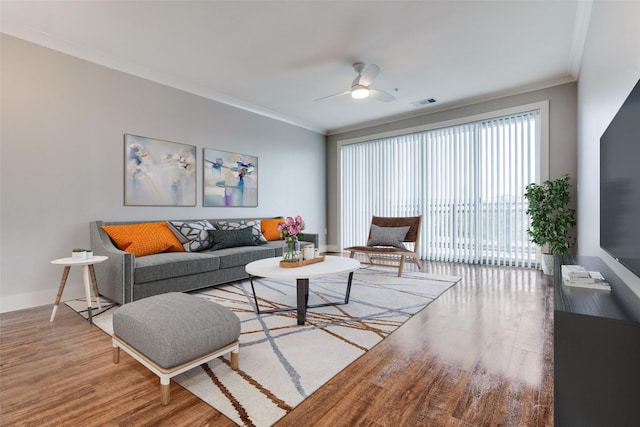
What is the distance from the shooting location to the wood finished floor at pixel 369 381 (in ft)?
4.49

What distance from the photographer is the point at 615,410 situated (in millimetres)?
1003

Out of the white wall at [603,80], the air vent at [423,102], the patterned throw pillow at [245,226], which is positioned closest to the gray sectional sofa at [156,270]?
the patterned throw pillow at [245,226]

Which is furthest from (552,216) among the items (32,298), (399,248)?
(32,298)

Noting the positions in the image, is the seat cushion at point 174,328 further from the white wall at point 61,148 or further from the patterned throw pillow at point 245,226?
the patterned throw pillow at point 245,226

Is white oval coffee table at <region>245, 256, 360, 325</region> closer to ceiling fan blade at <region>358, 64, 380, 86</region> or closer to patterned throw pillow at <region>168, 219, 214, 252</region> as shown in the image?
patterned throw pillow at <region>168, 219, 214, 252</region>

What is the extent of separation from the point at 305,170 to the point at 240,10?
3.87 m

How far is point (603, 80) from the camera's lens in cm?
229

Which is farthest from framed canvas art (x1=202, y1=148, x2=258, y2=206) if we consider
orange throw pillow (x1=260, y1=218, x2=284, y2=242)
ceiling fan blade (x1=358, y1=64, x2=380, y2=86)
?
ceiling fan blade (x1=358, y1=64, x2=380, y2=86)

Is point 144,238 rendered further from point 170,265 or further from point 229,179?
point 229,179

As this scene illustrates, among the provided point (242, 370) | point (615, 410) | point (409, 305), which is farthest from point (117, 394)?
point (409, 305)

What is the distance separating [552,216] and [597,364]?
13.1 feet

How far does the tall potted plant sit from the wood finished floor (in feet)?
6.05

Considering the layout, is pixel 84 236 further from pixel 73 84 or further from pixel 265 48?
pixel 265 48

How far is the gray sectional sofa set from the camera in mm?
2805
